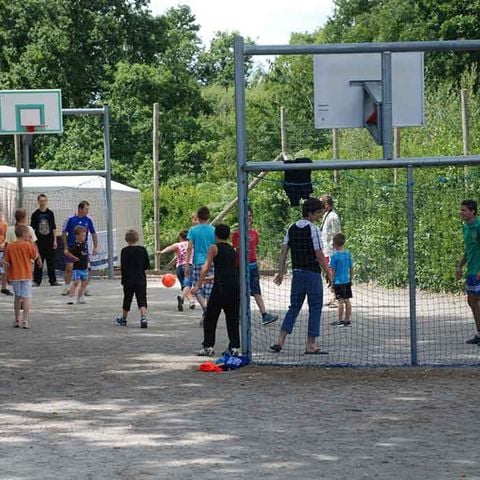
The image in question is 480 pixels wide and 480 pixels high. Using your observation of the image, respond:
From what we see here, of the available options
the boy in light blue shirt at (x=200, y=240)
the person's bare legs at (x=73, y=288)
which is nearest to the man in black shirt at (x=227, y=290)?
the boy in light blue shirt at (x=200, y=240)

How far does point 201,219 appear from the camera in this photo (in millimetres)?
16016

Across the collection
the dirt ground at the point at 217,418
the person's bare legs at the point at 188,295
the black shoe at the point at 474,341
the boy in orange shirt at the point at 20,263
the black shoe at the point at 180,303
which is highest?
the boy in orange shirt at the point at 20,263

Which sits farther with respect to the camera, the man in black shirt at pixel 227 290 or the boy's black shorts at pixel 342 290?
the boy's black shorts at pixel 342 290

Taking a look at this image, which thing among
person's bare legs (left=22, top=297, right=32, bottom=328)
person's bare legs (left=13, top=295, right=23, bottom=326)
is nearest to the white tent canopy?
person's bare legs (left=13, top=295, right=23, bottom=326)

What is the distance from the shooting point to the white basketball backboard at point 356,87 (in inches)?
492

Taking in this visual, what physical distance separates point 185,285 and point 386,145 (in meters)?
6.53

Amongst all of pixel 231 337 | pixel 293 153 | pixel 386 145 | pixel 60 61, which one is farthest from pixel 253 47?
pixel 60 61

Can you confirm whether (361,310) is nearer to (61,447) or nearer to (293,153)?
(61,447)

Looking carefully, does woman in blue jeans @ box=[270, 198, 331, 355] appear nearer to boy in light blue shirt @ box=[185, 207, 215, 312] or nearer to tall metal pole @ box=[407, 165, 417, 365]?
tall metal pole @ box=[407, 165, 417, 365]

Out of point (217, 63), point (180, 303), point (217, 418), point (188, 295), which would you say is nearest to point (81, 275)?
point (180, 303)

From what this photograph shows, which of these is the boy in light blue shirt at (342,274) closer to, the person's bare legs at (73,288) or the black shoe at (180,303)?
the black shoe at (180,303)

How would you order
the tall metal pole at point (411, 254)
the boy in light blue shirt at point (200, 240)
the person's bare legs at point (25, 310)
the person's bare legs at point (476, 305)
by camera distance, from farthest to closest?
the person's bare legs at point (25, 310) < the boy in light blue shirt at point (200, 240) < the person's bare legs at point (476, 305) < the tall metal pole at point (411, 254)

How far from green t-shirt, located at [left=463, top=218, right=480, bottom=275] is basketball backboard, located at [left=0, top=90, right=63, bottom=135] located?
14.6 metres

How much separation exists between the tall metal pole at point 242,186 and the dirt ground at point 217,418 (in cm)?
51
